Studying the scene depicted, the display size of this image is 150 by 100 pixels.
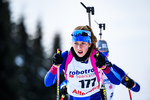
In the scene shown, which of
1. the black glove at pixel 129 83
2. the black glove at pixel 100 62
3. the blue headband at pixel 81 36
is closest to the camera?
the black glove at pixel 100 62

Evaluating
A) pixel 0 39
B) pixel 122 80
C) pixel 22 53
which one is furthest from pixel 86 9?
pixel 22 53

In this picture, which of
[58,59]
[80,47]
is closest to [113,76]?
[80,47]

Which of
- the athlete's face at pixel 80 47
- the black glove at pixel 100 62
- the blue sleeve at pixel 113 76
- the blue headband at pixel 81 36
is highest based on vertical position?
the blue headband at pixel 81 36

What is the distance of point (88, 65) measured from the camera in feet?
13.5

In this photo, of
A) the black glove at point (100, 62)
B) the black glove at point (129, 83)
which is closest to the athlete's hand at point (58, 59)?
the black glove at point (100, 62)

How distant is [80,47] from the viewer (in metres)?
4.01

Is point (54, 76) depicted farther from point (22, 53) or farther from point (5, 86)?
point (22, 53)

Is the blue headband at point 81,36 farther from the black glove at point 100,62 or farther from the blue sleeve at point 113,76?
the blue sleeve at point 113,76

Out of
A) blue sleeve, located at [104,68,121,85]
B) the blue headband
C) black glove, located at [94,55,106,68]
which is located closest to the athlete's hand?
the blue headband

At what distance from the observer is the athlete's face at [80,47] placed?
4.00 m

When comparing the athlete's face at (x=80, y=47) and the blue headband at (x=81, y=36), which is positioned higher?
the blue headband at (x=81, y=36)

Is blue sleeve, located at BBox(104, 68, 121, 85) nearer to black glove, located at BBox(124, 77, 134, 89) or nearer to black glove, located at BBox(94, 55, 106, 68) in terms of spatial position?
black glove, located at BBox(124, 77, 134, 89)

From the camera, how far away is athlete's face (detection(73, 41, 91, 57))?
400cm

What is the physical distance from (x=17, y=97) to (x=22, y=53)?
1181 centimetres
